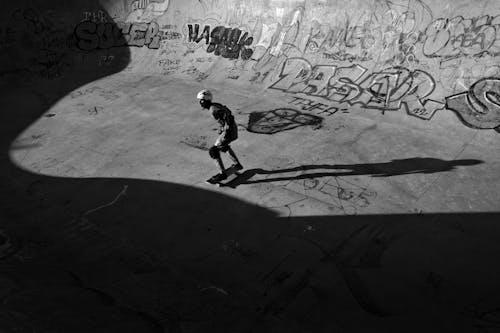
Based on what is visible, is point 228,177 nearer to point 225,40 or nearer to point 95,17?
point 225,40

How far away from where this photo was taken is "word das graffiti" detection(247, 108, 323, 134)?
408 inches

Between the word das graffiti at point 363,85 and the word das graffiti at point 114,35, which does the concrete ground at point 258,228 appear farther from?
the word das graffiti at point 114,35

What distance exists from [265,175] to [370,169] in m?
2.27

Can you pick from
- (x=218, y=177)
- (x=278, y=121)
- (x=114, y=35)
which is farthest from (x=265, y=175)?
(x=114, y=35)

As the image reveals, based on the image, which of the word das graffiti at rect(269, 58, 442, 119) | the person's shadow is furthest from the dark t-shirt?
the word das graffiti at rect(269, 58, 442, 119)

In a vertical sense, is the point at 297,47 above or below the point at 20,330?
above

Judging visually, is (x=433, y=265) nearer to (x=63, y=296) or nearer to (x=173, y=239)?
(x=173, y=239)

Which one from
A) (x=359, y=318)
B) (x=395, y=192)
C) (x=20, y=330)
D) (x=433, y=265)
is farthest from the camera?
(x=395, y=192)

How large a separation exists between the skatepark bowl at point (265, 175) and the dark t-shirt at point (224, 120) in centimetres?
110

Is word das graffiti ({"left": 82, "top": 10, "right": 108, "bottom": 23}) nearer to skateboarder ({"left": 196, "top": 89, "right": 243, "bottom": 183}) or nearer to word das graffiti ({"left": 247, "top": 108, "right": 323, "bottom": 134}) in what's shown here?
word das graffiti ({"left": 247, "top": 108, "right": 323, "bottom": 134})

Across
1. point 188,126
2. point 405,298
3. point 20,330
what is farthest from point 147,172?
point 405,298

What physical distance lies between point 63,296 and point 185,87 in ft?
32.5

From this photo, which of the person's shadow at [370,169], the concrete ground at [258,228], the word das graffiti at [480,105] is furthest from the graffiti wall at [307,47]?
the person's shadow at [370,169]

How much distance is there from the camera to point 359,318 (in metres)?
4.87
